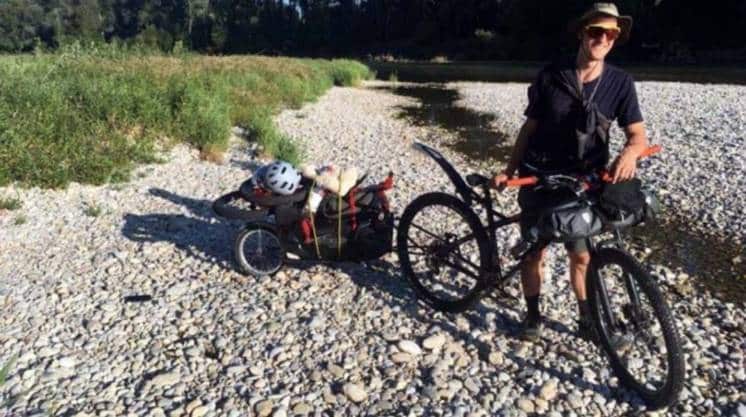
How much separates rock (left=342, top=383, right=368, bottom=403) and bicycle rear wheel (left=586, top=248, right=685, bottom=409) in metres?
1.88

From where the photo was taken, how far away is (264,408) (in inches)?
160

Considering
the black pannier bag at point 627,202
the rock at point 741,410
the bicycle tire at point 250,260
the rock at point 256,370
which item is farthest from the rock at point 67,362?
the rock at point 741,410

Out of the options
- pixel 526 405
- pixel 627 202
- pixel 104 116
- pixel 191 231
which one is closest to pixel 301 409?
pixel 526 405

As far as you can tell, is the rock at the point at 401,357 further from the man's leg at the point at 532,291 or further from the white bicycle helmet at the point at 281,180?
the white bicycle helmet at the point at 281,180

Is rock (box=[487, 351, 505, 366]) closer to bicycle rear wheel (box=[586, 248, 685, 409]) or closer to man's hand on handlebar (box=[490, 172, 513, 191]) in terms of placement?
bicycle rear wheel (box=[586, 248, 685, 409])

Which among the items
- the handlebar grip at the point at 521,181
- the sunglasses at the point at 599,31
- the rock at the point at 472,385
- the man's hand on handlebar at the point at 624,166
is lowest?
the rock at the point at 472,385

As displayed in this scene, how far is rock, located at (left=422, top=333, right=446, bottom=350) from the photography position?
4.94 metres

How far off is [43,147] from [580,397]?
9.36 metres

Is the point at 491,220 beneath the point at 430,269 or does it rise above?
above

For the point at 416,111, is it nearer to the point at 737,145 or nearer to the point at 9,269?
the point at 737,145

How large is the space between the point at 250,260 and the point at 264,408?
8.25 feet

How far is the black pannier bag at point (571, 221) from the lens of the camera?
386cm

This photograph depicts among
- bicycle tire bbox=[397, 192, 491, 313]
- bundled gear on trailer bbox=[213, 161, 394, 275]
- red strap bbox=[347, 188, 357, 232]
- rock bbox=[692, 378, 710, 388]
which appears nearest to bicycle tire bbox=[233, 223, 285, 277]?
bundled gear on trailer bbox=[213, 161, 394, 275]

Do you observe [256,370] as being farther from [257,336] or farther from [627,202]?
[627,202]
